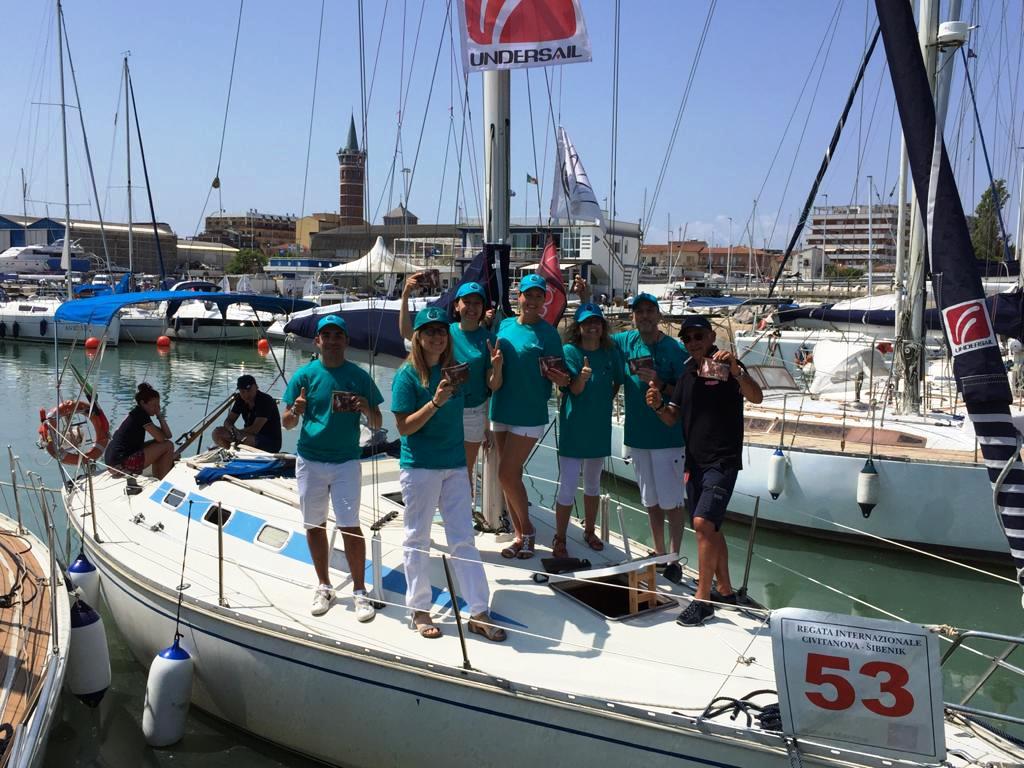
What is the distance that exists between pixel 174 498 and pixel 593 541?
11.0ft

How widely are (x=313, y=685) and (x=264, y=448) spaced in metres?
4.31

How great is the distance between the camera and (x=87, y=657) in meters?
5.54

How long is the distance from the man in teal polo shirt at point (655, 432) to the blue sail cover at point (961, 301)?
2035 mm

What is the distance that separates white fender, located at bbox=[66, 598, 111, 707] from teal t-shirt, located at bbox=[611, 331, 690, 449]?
11.4 ft

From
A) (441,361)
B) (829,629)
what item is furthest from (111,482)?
(829,629)

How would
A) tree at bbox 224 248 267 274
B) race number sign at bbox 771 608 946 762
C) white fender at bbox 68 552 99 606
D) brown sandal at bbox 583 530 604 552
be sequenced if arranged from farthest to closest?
tree at bbox 224 248 267 274
white fender at bbox 68 552 99 606
brown sandal at bbox 583 530 604 552
race number sign at bbox 771 608 946 762

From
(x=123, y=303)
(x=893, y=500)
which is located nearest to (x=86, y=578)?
(x=123, y=303)

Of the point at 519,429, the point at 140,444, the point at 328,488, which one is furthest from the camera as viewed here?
the point at 140,444

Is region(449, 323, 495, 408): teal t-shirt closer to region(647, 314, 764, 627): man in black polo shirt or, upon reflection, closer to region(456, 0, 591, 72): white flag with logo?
region(647, 314, 764, 627): man in black polo shirt

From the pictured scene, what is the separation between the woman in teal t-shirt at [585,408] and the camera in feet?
18.7

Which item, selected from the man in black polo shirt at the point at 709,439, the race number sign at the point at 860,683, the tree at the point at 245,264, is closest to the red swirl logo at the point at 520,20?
the man in black polo shirt at the point at 709,439

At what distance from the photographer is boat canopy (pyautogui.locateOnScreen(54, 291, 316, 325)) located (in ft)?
27.3

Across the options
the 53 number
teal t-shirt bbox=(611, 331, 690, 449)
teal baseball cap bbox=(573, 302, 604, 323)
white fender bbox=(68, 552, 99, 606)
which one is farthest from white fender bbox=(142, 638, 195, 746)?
the 53 number

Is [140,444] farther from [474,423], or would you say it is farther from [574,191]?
[574,191]
